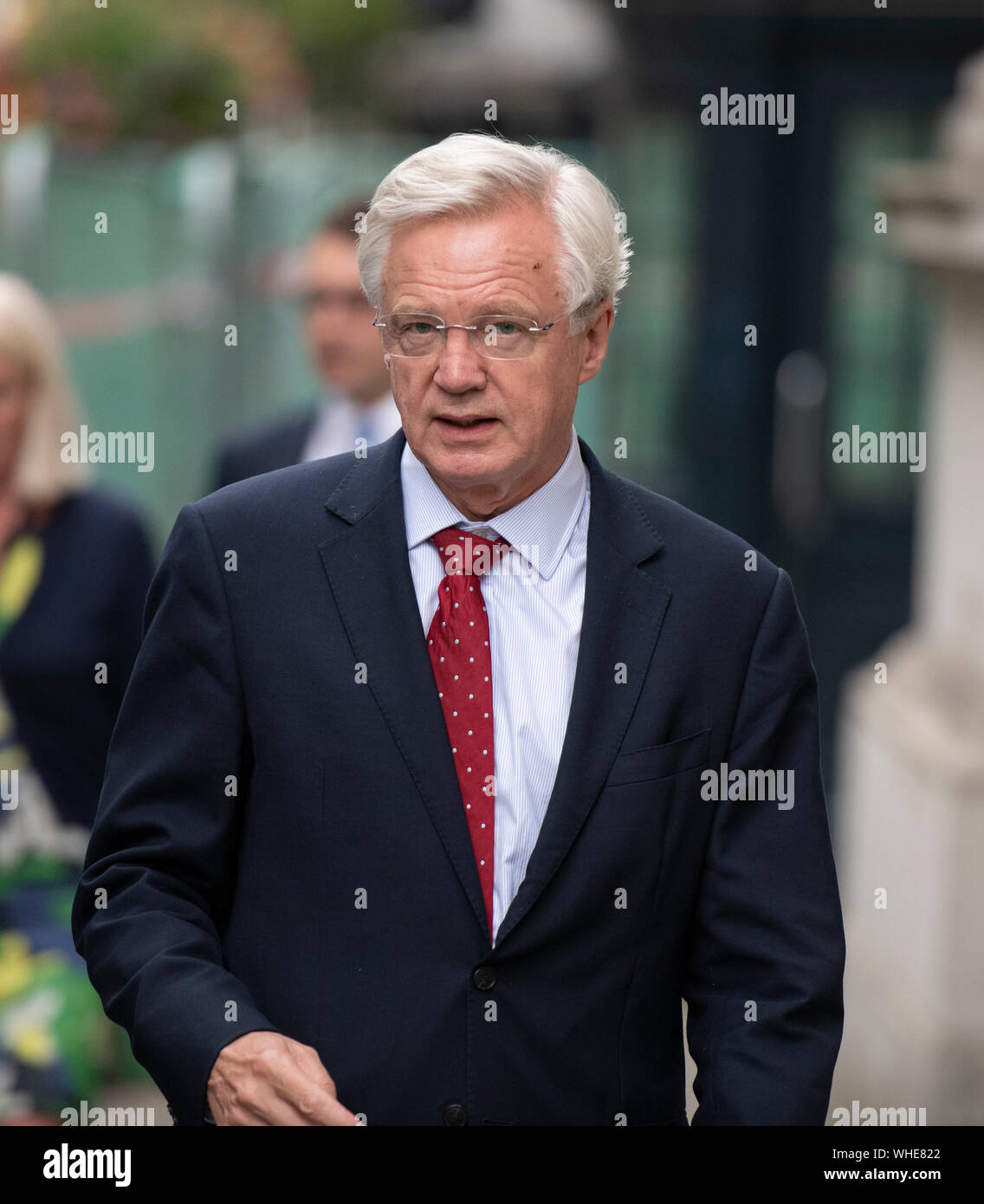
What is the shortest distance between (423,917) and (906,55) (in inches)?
301

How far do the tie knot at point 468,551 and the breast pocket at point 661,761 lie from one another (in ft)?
0.98

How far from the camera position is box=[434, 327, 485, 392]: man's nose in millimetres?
2389

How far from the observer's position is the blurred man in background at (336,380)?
5184 millimetres

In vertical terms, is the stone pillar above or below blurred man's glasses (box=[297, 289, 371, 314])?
below

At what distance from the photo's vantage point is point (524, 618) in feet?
8.43

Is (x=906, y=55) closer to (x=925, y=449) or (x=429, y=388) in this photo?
(x=925, y=449)

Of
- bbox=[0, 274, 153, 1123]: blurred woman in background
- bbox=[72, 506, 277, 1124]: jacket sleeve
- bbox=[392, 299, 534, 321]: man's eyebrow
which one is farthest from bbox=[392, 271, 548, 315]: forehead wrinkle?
bbox=[0, 274, 153, 1123]: blurred woman in background

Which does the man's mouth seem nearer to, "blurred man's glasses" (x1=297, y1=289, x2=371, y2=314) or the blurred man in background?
the blurred man in background

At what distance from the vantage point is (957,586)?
19.2ft

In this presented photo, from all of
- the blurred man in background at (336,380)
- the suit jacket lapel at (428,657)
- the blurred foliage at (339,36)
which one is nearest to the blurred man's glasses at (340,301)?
the blurred man in background at (336,380)

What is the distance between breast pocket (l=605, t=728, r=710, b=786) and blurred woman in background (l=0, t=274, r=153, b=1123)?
2.44 meters

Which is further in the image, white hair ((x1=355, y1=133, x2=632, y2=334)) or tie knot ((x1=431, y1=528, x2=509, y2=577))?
tie knot ((x1=431, y1=528, x2=509, y2=577))

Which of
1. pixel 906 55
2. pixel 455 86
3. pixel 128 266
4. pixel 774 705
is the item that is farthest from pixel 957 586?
pixel 455 86

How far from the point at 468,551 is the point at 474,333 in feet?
0.99
